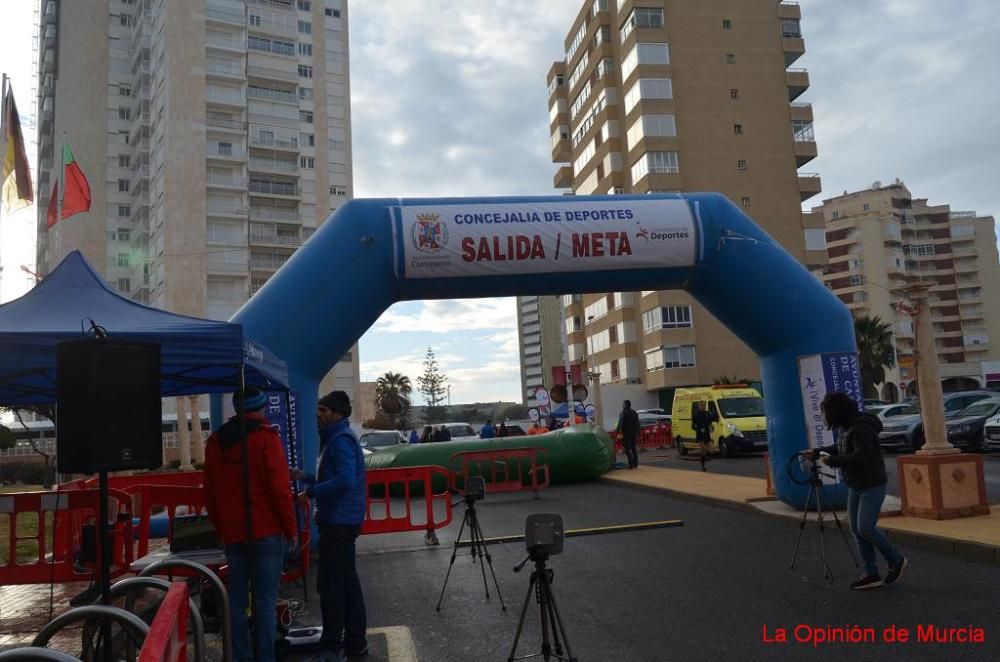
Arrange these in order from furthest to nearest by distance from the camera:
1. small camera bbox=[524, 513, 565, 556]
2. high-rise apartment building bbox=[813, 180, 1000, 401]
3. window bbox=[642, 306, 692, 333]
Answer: high-rise apartment building bbox=[813, 180, 1000, 401] → window bbox=[642, 306, 692, 333] → small camera bbox=[524, 513, 565, 556]

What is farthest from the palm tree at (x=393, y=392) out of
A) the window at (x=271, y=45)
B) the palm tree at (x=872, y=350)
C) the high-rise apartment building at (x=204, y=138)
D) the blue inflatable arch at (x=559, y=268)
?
the blue inflatable arch at (x=559, y=268)

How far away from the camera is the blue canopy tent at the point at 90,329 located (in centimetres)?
542

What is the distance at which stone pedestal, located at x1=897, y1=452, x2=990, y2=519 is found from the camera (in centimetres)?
955

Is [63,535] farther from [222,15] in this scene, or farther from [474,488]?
[222,15]

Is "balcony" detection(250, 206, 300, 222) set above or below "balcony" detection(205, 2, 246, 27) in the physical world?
below

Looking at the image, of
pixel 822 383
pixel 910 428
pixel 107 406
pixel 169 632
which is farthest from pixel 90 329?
pixel 910 428

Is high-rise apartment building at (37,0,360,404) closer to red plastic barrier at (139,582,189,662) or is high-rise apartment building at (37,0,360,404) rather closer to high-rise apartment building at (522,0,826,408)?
high-rise apartment building at (522,0,826,408)

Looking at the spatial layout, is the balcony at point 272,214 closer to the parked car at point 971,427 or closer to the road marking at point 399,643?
the parked car at point 971,427

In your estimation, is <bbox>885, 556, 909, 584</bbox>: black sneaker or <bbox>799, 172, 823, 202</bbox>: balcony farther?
<bbox>799, 172, 823, 202</bbox>: balcony

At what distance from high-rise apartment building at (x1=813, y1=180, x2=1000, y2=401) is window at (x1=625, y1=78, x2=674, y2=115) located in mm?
46131

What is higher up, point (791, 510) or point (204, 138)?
point (204, 138)

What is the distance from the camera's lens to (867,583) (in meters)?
6.91

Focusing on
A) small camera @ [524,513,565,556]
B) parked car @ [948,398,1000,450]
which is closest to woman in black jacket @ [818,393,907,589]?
small camera @ [524,513,565,556]

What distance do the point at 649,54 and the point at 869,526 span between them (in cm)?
5276
